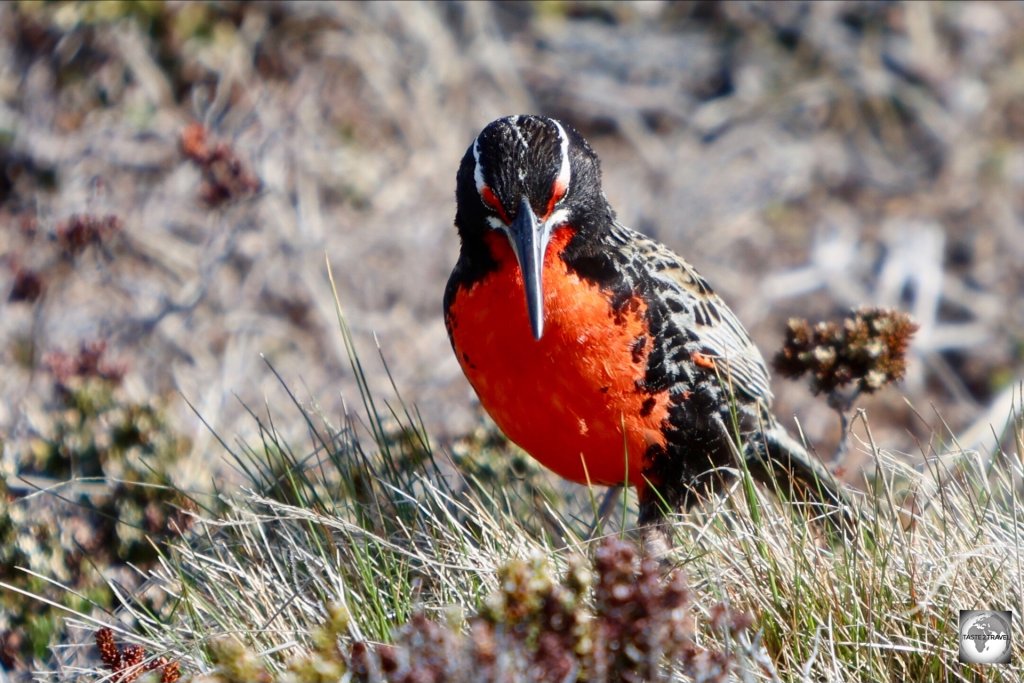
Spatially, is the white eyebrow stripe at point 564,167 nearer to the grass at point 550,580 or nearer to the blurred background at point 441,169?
the grass at point 550,580

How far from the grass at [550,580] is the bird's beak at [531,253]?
1.86ft

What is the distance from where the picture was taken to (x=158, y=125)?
848cm

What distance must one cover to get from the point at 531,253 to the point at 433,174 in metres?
5.23

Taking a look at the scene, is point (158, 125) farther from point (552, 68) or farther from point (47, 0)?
point (552, 68)

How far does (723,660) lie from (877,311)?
1908mm

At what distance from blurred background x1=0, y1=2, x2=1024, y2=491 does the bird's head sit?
290 cm

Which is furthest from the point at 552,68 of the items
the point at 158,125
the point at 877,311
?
the point at 877,311

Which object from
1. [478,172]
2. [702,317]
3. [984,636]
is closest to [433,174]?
[702,317]

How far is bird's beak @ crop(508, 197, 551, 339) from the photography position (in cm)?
386

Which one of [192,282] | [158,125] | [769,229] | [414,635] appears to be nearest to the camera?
[414,635]

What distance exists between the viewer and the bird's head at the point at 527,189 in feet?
12.9

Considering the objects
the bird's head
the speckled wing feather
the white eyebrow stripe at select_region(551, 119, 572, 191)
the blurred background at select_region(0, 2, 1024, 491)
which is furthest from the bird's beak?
the blurred background at select_region(0, 2, 1024, 491)

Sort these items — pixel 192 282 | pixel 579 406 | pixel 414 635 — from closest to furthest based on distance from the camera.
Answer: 1. pixel 414 635
2. pixel 579 406
3. pixel 192 282

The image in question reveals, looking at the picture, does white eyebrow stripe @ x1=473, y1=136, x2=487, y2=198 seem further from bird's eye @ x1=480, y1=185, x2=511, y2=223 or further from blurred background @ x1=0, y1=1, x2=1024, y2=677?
blurred background @ x1=0, y1=1, x2=1024, y2=677
